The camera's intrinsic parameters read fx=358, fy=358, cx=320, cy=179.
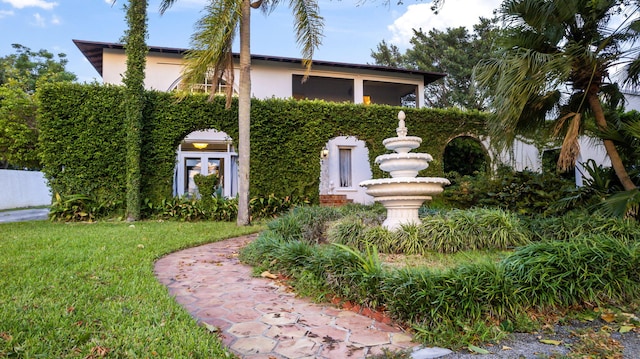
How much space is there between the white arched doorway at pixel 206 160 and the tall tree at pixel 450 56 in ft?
49.2

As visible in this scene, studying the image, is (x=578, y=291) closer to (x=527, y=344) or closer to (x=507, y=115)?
(x=527, y=344)

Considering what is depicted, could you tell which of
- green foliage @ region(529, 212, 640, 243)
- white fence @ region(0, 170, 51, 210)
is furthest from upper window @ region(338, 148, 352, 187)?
white fence @ region(0, 170, 51, 210)

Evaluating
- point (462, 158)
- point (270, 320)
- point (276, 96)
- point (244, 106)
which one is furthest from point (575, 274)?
point (462, 158)

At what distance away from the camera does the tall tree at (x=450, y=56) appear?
894 inches

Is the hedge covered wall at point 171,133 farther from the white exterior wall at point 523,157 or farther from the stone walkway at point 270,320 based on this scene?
the stone walkway at point 270,320

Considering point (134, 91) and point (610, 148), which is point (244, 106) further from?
point (610, 148)

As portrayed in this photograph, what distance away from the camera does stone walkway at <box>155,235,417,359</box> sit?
2428 mm

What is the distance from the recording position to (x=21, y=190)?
18.0 m

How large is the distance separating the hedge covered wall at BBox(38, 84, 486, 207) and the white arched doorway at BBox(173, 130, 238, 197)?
3.80 m

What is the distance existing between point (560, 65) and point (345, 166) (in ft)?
33.4

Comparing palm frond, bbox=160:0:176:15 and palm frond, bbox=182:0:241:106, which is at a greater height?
palm frond, bbox=160:0:176:15

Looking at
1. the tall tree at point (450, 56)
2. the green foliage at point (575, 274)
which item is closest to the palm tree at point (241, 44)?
the green foliage at point (575, 274)

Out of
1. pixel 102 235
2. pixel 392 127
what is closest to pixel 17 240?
pixel 102 235

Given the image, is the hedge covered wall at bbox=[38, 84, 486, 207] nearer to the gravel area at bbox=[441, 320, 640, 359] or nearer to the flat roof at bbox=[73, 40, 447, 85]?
the flat roof at bbox=[73, 40, 447, 85]
